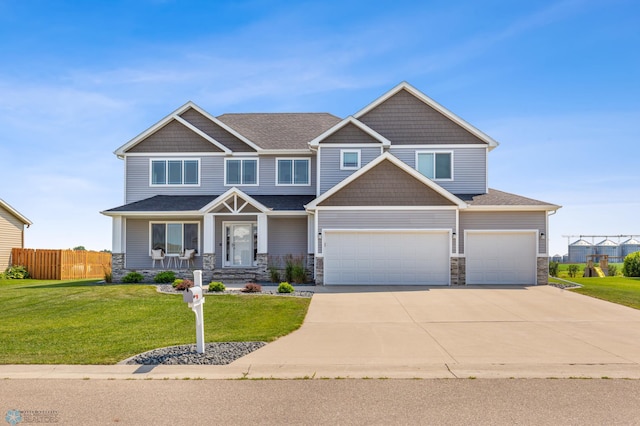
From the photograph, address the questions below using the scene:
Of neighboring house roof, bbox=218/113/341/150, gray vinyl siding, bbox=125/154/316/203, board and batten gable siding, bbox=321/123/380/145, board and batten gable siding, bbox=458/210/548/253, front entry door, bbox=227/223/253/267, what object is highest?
neighboring house roof, bbox=218/113/341/150

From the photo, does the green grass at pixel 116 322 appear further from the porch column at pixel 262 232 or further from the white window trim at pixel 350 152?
the white window trim at pixel 350 152

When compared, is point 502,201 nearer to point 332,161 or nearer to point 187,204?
point 332,161

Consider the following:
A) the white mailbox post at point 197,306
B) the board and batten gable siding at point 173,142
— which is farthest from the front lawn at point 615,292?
the board and batten gable siding at point 173,142

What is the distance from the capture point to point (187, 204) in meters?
23.2

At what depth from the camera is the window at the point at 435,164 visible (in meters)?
23.4

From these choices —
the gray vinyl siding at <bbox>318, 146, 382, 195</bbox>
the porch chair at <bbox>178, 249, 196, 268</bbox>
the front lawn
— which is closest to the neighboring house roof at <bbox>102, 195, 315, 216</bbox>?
the gray vinyl siding at <bbox>318, 146, 382, 195</bbox>

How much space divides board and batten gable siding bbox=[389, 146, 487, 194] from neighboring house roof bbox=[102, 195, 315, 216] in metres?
4.99

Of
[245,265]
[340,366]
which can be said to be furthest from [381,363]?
[245,265]

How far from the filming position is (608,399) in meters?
6.43

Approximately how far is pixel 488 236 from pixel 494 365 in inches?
544

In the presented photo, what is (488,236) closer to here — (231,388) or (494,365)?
(494,365)

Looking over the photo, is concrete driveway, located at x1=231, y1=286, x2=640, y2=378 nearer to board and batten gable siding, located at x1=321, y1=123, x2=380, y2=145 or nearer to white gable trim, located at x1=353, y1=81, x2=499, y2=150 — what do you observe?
board and batten gable siding, located at x1=321, y1=123, x2=380, y2=145

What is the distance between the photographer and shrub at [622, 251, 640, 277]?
27.9 meters

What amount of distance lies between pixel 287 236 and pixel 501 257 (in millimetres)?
9502
